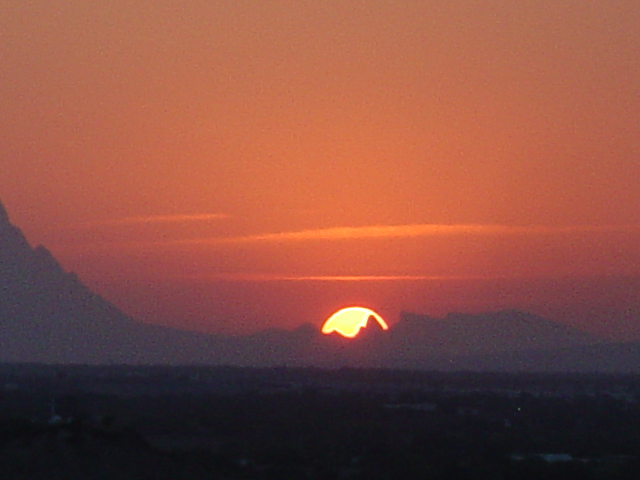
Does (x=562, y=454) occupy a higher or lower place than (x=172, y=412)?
lower

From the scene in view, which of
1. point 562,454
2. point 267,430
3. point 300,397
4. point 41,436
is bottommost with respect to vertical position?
point 41,436

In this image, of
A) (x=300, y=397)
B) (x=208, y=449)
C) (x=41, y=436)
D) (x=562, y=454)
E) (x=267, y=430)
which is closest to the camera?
(x=41, y=436)

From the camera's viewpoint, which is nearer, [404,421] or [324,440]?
[324,440]

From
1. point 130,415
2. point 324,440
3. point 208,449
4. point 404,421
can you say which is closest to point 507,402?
point 404,421

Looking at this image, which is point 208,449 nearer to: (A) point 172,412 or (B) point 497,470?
(B) point 497,470

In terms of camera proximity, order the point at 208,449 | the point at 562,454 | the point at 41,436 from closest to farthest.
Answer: the point at 41,436 → the point at 208,449 → the point at 562,454

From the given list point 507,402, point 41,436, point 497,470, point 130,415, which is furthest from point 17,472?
point 507,402

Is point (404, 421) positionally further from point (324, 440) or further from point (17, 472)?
point (17, 472)
